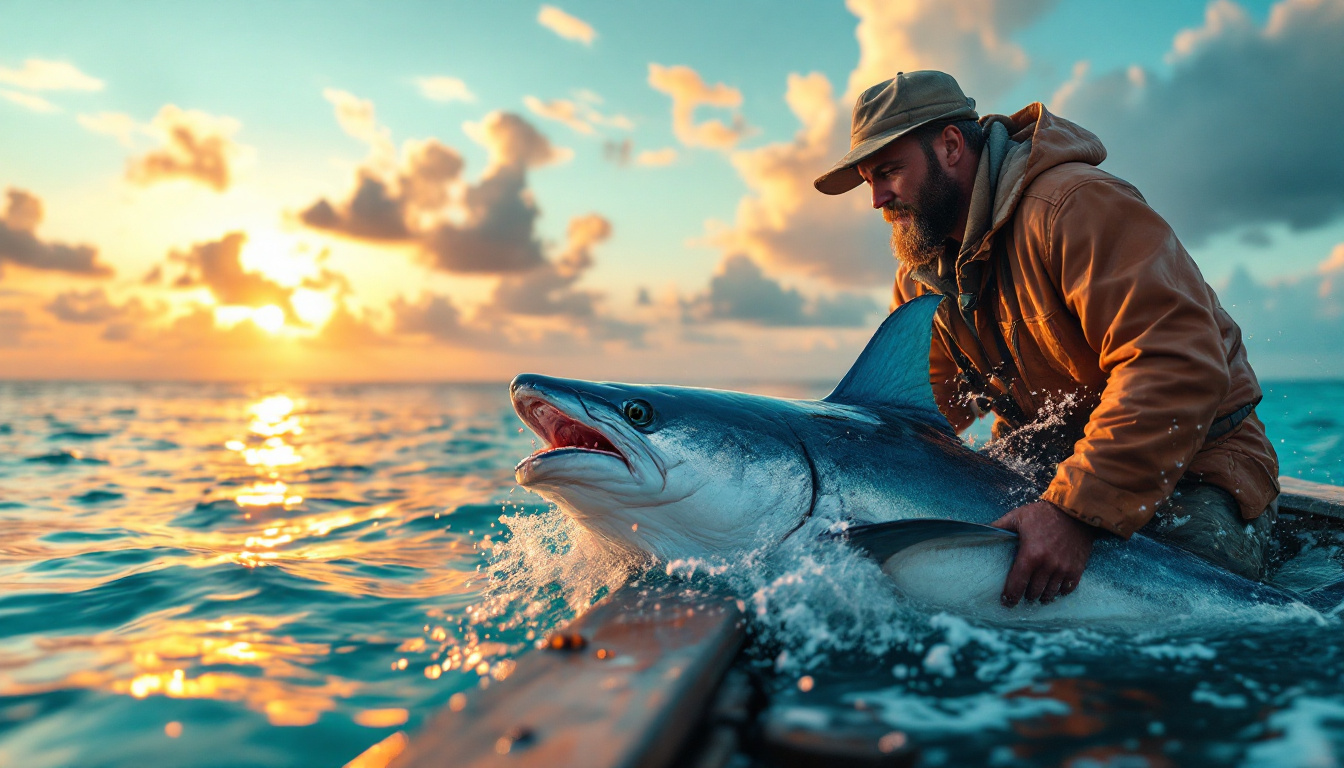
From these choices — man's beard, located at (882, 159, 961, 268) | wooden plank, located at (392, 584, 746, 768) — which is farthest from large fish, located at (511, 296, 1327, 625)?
man's beard, located at (882, 159, 961, 268)

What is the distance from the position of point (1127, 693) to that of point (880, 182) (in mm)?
2616

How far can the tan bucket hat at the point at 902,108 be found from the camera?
361 cm

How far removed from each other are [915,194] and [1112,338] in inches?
48.9

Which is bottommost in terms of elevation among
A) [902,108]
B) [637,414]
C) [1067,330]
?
[637,414]

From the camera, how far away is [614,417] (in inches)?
106

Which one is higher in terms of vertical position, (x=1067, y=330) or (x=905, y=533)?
(x=1067, y=330)

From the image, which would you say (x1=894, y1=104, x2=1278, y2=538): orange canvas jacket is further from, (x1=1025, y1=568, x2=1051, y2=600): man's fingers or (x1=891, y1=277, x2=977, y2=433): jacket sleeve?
(x1=891, y1=277, x2=977, y2=433): jacket sleeve

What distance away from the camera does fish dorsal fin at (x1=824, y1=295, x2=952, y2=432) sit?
126 inches

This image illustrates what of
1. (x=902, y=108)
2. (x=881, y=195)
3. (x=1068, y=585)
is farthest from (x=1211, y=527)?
(x=902, y=108)

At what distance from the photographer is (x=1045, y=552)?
2547mm

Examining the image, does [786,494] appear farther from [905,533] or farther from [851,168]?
[851,168]

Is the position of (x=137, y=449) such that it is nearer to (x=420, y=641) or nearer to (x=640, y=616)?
(x=420, y=641)

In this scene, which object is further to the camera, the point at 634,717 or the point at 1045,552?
the point at 1045,552

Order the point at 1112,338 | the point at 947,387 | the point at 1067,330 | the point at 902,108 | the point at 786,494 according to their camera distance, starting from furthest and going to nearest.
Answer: the point at 947,387 → the point at 902,108 → the point at 1067,330 → the point at 1112,338 → the point at 786,494
